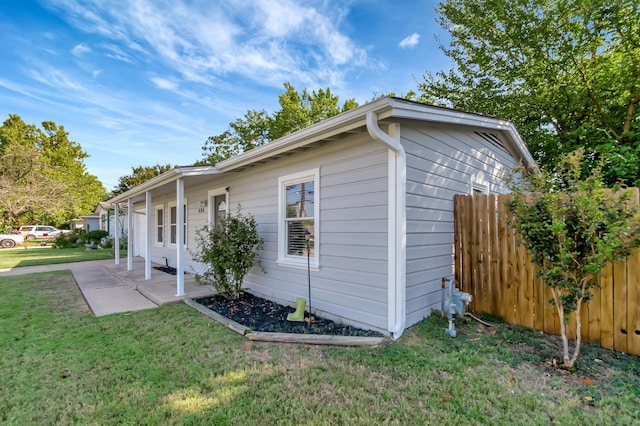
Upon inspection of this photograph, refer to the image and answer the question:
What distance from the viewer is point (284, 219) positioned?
5441 millimetres

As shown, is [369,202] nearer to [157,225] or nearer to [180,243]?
[180,243]

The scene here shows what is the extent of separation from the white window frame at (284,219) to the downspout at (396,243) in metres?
1.34

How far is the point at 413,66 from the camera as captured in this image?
13.2 meters

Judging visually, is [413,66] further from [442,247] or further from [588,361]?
[588,361]

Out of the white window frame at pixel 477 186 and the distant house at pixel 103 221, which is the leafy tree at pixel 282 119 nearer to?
the distant house at pixel 103 221

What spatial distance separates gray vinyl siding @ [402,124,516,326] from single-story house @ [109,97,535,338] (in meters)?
0.02

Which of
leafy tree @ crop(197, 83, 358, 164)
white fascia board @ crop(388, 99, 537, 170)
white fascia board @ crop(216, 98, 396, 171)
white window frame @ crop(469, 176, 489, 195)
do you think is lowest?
white window frame @ crop(469, 176, 489, 195)

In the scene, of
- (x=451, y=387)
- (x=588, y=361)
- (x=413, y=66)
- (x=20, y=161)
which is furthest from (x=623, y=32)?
(x=20, y=161)

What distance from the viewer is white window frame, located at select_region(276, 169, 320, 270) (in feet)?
15.5

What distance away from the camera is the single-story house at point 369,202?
3730mm

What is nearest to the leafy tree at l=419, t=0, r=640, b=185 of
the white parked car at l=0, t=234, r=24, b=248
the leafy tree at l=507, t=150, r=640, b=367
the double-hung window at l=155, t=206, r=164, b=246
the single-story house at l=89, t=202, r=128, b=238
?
the leafy tree at l=507, t=150, r=640, b=367

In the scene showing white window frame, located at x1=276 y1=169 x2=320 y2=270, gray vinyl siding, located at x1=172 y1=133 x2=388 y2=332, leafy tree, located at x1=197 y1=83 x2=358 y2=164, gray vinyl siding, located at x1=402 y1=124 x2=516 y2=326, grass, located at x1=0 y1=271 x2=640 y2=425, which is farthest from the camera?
leafy tree, located at x1=197 y1=83 x2=358 y2=164

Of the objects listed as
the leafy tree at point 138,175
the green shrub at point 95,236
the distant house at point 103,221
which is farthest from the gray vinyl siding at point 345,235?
the leafy tree at point 138,175

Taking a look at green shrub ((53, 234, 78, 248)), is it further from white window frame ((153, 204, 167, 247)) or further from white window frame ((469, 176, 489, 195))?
white window frame ((469, 176, 489, 195))
